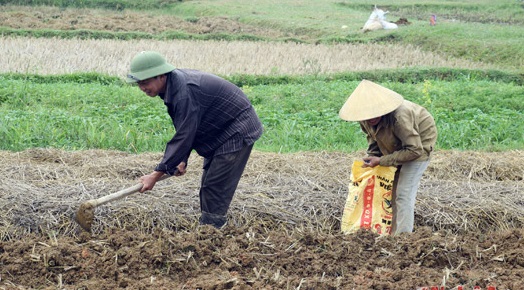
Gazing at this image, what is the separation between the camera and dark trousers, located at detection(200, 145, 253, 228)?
5.32m

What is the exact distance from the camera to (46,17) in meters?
22.9

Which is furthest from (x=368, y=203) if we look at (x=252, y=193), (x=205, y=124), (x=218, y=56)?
(x=218, y=56)

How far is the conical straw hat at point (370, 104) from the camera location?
16.5ft

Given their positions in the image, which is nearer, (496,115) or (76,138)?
(76,138)

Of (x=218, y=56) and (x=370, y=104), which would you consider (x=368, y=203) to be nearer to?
(x=370, y=104)

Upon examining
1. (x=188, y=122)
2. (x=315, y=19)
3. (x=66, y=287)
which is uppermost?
(x=188, y=122)

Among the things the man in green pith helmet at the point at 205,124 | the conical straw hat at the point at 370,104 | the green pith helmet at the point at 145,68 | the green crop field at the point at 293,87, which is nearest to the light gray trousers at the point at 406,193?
the conical straw hat at the point at 370,104

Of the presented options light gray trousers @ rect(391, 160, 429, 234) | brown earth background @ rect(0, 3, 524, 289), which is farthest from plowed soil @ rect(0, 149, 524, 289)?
light gray trousers @ rect(391, 160, 429, 234)

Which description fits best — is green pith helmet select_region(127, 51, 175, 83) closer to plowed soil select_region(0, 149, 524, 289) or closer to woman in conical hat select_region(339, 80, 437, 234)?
plowed soil select_region(0, 149, 524, 289)

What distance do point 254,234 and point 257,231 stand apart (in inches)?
14.0

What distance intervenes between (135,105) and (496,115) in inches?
197

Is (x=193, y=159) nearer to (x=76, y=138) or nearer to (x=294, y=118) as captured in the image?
(x=76, y=138)

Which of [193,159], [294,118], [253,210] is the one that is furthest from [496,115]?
[253,210]

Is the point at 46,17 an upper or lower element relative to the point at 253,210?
lower
